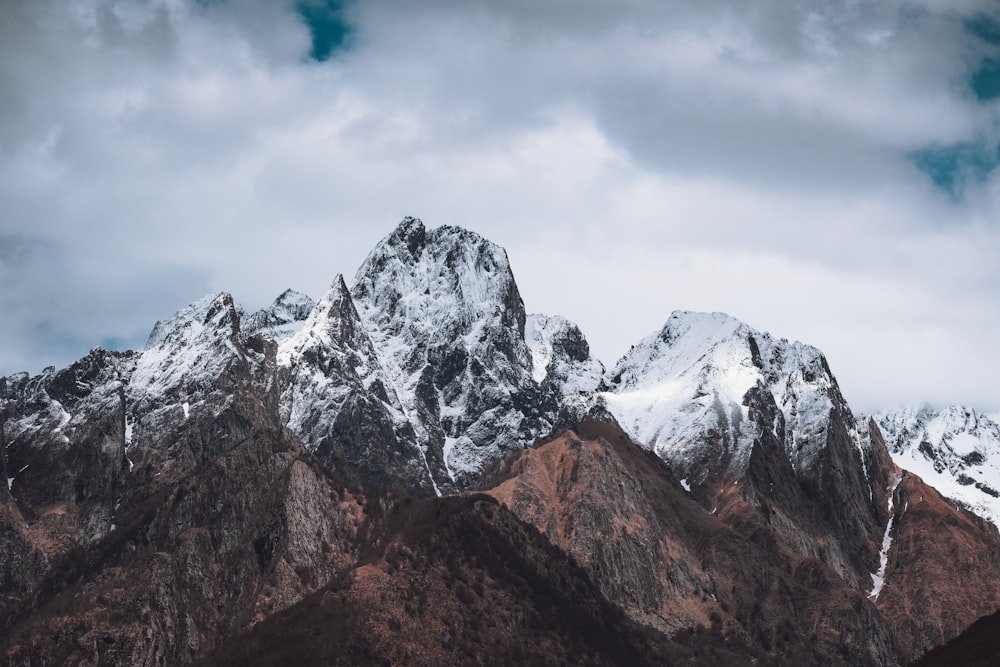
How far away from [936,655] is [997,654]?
14.2m

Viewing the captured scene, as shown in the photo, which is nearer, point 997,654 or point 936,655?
point 997,654

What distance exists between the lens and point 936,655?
19712 centimetres

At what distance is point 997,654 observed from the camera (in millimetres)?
183750
